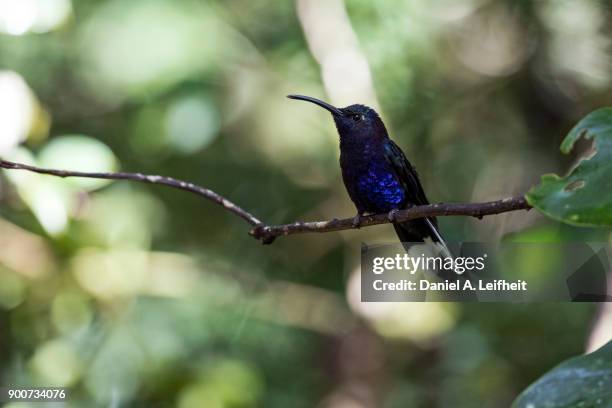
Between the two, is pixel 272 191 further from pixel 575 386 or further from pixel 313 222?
pixel 575 386

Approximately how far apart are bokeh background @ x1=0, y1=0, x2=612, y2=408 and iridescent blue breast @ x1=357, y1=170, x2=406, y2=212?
440 mm

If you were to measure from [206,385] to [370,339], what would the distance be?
2.43ft

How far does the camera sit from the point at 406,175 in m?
2.68

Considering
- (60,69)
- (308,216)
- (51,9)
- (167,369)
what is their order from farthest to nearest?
(60,69), (308,216), (167,369), (51,9)

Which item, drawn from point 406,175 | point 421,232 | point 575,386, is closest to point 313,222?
point 575,386

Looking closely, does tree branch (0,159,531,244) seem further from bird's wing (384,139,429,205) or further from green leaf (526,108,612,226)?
bird's wing (384,139,429,205)

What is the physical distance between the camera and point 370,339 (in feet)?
10.9

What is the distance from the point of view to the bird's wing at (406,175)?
105 inches

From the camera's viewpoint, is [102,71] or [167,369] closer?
[167,369]

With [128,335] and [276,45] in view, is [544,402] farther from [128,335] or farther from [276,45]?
[276,45]

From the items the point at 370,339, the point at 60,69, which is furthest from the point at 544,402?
the point at 60,69

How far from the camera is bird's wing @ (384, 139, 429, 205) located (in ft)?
8.74

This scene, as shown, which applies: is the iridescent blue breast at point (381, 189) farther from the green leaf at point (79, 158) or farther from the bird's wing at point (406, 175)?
the green leaf at point (79, 158)

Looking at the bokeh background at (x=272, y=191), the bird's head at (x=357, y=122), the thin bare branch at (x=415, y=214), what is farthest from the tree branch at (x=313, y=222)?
the bokeh background at (x=272, y=191)
